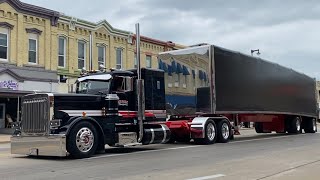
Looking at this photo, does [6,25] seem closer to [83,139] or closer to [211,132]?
[211,132]

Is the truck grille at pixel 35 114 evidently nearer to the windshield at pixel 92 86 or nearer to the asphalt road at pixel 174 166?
the asphalt road at pixel 174 166

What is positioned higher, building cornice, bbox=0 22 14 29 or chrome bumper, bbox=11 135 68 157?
building cornice, bbox=0 22 14 29

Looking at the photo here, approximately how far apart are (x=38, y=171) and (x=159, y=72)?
7.55 m

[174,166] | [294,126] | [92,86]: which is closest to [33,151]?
[92,86]

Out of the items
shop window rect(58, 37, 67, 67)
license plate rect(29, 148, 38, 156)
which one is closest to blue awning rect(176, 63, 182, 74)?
license plate rect(29, 148, 38, 156)

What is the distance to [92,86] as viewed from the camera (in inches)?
608

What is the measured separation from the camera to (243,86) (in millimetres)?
21375

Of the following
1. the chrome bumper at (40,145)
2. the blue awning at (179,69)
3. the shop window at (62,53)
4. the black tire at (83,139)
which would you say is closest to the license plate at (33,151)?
the chrome bumper at (40,145)

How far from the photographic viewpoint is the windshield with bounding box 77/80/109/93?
596 inches

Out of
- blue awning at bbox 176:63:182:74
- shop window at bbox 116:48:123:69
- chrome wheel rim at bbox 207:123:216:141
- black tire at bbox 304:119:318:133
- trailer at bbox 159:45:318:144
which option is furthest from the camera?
shop window at bbox 116:48:123:69

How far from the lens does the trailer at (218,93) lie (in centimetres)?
1903

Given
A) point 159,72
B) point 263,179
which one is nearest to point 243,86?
point 159,72

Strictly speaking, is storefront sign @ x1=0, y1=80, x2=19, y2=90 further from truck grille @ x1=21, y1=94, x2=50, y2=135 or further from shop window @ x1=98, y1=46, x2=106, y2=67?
truck grille @ x1=21, y1=94, x2=50, y2=135

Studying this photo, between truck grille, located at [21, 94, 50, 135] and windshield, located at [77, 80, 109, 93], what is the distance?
83.6 inches
